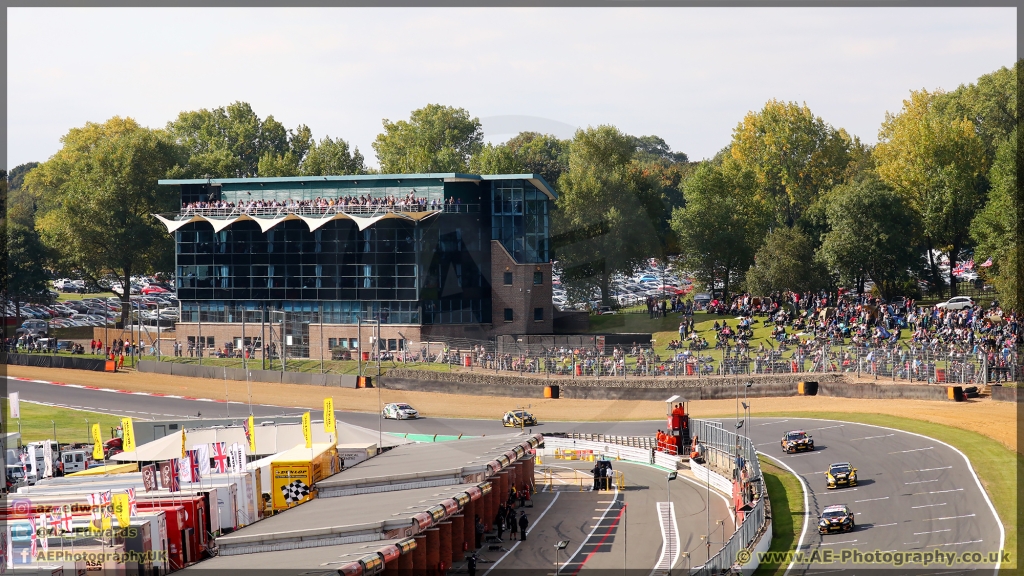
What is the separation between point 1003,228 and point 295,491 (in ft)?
188

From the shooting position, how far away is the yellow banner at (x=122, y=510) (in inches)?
1174

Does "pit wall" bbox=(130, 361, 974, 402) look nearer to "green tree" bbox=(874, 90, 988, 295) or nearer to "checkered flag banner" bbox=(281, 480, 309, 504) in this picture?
"green tree" bbox=(874, 90, 988, 295)

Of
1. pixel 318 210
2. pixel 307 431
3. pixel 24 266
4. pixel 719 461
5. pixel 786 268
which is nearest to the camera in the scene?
pixel 307 431

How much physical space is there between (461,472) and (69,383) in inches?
2019

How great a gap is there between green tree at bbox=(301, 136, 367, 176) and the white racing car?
6632 centimetres

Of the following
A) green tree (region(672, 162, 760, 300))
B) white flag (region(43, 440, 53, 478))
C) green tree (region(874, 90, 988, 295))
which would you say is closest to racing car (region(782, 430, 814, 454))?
white flag (region(43, 440, 53, 478))

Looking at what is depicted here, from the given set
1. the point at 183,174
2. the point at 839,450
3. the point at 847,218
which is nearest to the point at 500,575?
the point at 839,450

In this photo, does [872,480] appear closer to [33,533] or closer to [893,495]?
[893,495]

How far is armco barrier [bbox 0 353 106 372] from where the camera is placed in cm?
8488

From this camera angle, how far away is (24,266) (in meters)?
108

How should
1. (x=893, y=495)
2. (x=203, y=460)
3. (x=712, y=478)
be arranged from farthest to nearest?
1. (x=712, y=478)
2. (x=893, y=495)
3. (x=203, y=460)

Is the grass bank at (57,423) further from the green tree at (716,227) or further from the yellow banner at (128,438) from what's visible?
the green tree at (716,227)

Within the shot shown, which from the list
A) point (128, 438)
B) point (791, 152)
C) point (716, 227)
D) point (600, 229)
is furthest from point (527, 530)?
point (791, 152)

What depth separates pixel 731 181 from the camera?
104000 mm
